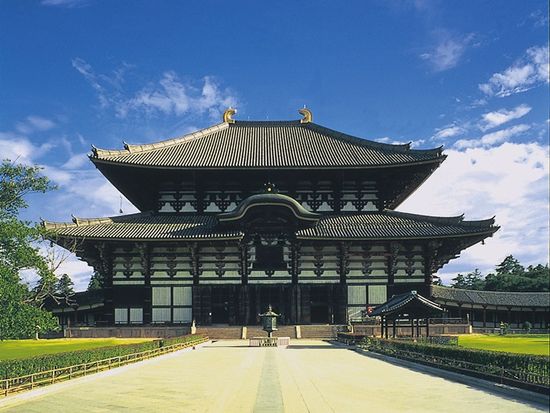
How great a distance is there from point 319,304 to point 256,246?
673 centimetres

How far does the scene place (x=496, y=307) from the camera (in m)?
50.4

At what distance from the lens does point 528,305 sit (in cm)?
5097

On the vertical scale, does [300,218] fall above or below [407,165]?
below

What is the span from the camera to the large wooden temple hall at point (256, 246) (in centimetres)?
3903

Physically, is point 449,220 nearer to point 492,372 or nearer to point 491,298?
point 491,298

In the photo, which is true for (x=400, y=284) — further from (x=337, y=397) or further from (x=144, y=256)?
(x=337, y=397)

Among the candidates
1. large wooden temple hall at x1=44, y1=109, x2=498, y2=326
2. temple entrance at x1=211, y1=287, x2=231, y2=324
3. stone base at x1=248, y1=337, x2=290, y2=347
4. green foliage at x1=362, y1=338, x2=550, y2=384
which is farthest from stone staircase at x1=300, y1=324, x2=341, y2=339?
green foliage at x1=362, y1=338, x2=550, y2=384

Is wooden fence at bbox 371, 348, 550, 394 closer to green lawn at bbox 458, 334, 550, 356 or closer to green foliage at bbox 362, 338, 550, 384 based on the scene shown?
green foliage at bbox 362, 338, 550, 384

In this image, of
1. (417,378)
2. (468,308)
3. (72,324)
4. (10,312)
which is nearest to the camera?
(417,378)

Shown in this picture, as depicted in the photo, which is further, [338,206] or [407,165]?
[338,206]

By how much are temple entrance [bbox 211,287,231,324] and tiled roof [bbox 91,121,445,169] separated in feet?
32.9

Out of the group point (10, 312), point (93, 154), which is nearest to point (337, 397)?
point (10, 312)

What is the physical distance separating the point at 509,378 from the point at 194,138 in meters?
40.1

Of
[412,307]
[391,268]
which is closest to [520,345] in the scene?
[412,307]
